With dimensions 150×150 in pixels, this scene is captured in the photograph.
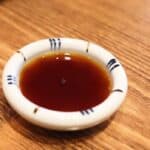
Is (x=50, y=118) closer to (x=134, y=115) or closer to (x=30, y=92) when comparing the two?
(x=30, y=92)

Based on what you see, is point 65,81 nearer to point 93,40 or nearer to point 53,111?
point 53,111

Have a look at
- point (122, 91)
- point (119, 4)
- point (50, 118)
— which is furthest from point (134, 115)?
point (119, 4)
